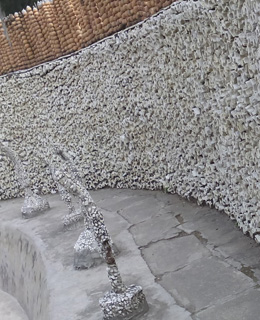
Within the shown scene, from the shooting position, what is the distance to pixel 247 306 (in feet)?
9.37

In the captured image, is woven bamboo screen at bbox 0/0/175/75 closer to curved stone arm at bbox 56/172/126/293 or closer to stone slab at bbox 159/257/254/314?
curved stone arm at bbox 56/172/126/293

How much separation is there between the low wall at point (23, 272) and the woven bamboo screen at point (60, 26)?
260 cm

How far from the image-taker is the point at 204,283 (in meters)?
3.30

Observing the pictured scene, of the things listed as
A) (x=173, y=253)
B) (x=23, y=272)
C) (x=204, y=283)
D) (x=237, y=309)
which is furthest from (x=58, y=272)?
(x=237, y=309)

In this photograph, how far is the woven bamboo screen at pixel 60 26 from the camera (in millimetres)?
5855

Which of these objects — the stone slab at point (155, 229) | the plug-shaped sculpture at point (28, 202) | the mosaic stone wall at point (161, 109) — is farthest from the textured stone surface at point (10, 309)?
the mosaic stone wall at point (161, 109)

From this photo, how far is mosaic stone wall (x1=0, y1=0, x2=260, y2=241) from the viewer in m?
3.45

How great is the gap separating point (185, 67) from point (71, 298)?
2.15 meters

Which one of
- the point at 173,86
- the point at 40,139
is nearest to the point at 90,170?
the point at 40,139

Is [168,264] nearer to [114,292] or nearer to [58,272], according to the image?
[114,292]

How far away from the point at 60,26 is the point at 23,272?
347 cm

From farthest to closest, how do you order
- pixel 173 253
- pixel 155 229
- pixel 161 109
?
pixel 161 109 → pixel 155 229 → pixel 173 253

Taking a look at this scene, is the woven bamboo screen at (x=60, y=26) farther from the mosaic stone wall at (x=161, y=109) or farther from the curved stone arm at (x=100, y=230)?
the curved stone arm at (x=100, y=230)

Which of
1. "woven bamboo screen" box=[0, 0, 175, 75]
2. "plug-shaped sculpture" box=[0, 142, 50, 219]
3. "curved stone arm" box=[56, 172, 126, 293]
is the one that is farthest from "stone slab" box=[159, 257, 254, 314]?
"plug-shaped sculpture" box=[0, 142, 50, 219]
